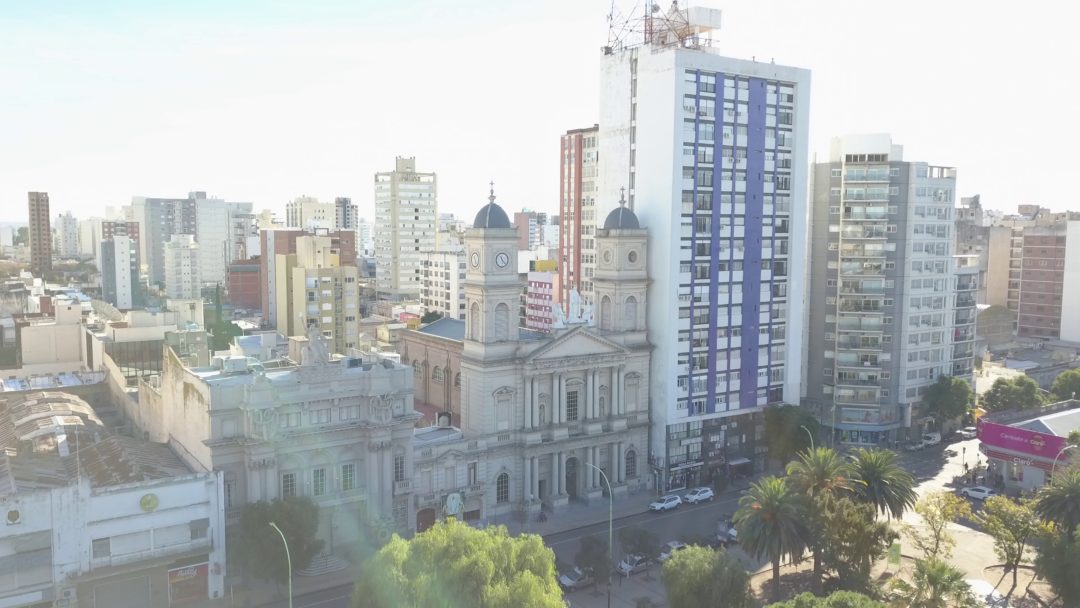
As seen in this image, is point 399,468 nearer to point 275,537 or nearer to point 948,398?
point 275,537

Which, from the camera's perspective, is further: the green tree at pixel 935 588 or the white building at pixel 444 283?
the white building at pixel 444 283

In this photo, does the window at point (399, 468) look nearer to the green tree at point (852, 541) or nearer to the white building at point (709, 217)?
the white building at point (709, 217)

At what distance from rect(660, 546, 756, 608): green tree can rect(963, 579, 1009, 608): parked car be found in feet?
65.4

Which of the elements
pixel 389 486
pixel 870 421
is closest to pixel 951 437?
pixel 870 421

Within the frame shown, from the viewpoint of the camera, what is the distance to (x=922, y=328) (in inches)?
4281

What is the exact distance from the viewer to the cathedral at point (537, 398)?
78312 mm

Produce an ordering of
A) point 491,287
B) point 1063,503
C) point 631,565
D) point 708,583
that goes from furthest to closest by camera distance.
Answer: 1. point 491,287
2. point 631,565
3. point 1063,503
4. point 708,583

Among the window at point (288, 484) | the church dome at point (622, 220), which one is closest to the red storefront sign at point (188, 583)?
the window at point (288, 484)

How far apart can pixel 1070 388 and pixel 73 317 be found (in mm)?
131215

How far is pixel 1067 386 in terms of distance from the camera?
117 metres

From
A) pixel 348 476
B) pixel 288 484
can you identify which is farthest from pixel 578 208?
pixel 288 484

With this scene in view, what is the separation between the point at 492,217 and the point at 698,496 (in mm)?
33900

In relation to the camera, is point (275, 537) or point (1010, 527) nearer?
point (275, 537)

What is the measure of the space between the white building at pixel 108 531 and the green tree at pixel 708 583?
3230 centimetres
